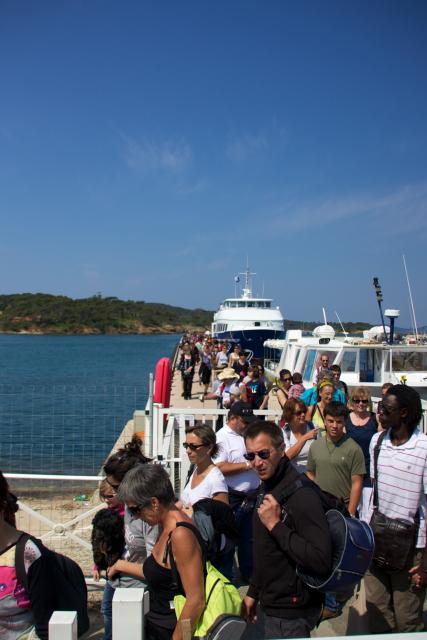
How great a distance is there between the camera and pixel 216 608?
246 centimetres

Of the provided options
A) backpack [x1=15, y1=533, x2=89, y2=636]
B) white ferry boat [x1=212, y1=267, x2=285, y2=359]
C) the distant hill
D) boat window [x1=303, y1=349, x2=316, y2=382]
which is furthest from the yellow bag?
the distant hill

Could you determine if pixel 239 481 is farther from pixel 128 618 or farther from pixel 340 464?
pixel 128 618

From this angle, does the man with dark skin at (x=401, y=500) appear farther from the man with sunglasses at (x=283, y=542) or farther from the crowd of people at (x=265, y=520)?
the man with sunglasses at (x=283, y=542)

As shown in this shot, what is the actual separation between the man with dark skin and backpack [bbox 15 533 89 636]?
178 cm

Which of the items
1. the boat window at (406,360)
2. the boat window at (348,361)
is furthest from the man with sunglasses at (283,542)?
the boat window at (348,361)

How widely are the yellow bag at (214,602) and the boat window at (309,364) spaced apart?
14.9 metres

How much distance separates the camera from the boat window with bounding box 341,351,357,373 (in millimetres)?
15883

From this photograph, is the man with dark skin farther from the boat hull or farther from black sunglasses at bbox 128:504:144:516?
the boat hull

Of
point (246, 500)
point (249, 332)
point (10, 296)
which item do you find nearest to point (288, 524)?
point (246, 500)

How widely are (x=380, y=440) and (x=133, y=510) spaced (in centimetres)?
168

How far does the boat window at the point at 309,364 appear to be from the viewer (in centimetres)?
1738

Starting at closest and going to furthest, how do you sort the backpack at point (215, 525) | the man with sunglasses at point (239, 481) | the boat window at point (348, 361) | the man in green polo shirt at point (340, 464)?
the backpack at point (215, 525) → the man in green polo shirt at point (340, 464) → the man with sunglasses at point (239, 481) → the boat window at point (348, 361)

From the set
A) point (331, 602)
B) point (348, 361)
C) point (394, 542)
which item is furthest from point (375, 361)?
point (331, 602)

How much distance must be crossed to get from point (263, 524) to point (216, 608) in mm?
423
